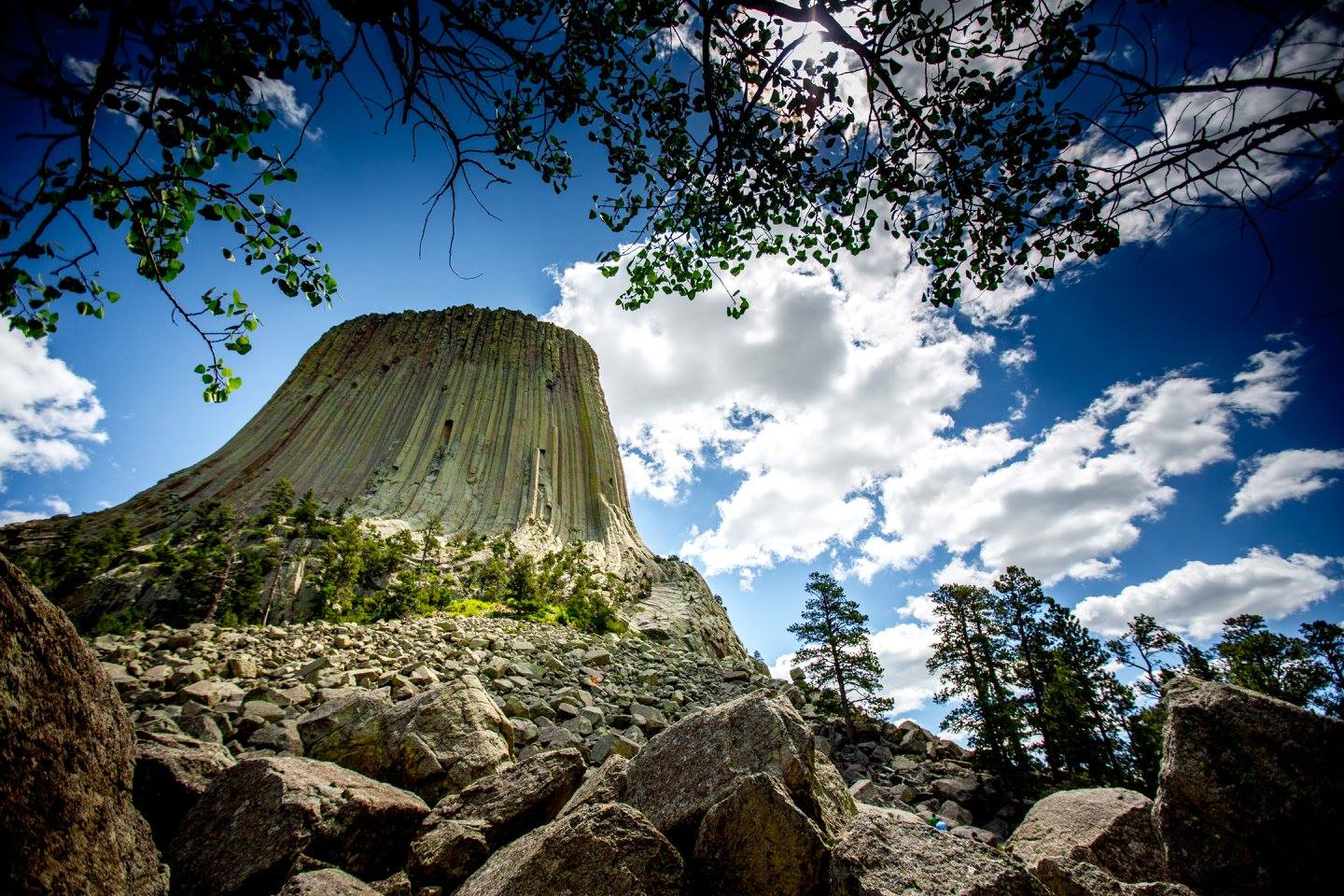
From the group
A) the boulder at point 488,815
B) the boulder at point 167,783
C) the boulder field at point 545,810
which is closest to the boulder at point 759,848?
the boulder field at point 545,810

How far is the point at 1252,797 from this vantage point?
3119 millimetres

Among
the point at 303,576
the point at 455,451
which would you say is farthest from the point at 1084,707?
the point at 455,451

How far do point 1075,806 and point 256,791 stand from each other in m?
6.46

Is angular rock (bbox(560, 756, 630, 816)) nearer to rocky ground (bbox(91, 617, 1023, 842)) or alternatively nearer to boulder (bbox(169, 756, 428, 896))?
boulder (bbox(169, 756, 428, 896))

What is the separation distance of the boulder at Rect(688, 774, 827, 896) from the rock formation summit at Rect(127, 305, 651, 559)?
3037 centimetres

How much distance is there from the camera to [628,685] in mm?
11852

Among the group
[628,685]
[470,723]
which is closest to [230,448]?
[628,685]

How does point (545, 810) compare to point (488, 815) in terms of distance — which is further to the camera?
point (545, 810)

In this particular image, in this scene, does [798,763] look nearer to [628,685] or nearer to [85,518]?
[628,685]

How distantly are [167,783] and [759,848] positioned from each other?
423cm

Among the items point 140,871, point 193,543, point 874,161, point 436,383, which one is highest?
point 436,383

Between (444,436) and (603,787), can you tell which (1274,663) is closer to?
(603,787)

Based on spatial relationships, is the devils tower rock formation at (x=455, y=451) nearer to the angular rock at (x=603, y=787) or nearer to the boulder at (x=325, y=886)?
the angular rock at (x=603, y=787)

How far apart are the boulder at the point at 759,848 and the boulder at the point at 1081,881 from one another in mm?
1207
